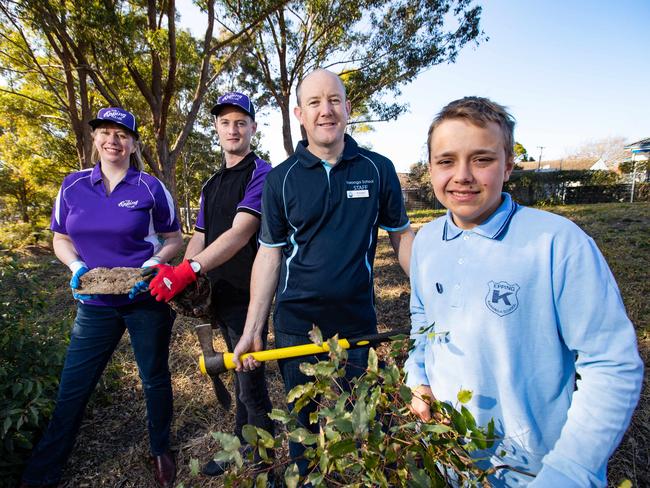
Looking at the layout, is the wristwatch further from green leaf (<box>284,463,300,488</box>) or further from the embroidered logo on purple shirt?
green leaf (<box>284,463,300,488</box>)

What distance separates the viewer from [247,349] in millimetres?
1841

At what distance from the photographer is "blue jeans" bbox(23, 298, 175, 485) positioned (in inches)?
91.4

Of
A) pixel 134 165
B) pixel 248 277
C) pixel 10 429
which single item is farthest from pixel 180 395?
pixel 134 165

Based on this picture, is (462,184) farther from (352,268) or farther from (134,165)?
(134,165)

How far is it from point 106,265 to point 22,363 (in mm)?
1006

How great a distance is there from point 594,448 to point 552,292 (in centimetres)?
37

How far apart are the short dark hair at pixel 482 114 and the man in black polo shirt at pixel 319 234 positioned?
2.47 feet

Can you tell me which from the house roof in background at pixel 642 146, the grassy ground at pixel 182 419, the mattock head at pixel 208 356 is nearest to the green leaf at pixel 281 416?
the mattock head at pixel 208 356

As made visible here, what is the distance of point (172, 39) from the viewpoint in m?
9.00

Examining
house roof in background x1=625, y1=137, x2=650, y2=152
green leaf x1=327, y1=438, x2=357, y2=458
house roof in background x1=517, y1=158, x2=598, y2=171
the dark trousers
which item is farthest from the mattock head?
house roof in background x1=517, y1=158, x2=598, y2=171

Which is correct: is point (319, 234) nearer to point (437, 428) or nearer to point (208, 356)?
point (208, 356)

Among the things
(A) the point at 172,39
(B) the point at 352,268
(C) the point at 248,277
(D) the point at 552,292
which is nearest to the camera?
(D) the point at 552,292

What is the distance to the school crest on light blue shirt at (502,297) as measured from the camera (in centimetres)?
106

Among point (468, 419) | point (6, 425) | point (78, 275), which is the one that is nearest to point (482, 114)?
point (468, 419)
